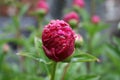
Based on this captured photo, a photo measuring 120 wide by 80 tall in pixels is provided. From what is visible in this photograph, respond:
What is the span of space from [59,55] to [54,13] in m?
1.81

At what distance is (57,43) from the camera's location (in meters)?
0.92

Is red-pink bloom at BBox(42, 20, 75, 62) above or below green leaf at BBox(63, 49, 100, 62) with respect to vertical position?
above

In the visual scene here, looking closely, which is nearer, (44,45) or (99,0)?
(44,45)

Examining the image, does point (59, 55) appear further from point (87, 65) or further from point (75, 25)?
point (87, 65)

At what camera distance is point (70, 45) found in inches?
36.4

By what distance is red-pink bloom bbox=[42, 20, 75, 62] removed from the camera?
916 mm

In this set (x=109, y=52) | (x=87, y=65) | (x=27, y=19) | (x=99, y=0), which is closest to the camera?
(x=109, y=52)

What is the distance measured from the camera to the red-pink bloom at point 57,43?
0.92 metres

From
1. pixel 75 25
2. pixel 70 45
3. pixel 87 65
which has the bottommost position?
pixel 87 65

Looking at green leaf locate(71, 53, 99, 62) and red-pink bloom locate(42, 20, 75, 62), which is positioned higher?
red-pink bloom locate(42, 20, 75, 62)

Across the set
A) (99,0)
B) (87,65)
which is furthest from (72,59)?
(99,0)

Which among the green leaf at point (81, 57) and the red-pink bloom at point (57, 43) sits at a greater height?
the red-pink bloom at point (57, 43)

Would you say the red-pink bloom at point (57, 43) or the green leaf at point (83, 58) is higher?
the red-pink bloom at point (57, 43)

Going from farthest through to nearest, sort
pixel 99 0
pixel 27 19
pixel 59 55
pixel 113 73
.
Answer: pixel 27 19 → pixel 99 0 → pixel 113 73 → pixel 59 55
